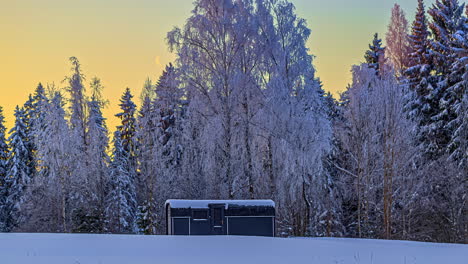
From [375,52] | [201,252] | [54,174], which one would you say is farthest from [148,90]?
[201,252]

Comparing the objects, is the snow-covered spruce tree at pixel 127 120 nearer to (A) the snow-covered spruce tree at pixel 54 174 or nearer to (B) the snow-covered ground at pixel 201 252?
(A) the snow-covered spruce tree at pixel 54 174

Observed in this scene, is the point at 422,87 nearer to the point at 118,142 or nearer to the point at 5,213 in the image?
the point at 118,142

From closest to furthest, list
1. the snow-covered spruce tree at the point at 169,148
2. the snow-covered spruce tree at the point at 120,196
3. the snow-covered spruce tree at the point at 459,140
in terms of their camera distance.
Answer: the snow-covered spruce tree at the point at 459,140 < the snow-covered spruce tree at the point at 169,148 < the snow-covered spruce tree at the point at 120,196

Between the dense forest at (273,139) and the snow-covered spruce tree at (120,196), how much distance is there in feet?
0.37

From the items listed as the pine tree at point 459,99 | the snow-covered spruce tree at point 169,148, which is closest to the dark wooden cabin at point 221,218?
the snow-covered spruce tree at point 169,148

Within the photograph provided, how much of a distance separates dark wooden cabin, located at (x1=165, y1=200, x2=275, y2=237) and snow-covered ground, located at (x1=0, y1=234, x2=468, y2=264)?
15.1 ft

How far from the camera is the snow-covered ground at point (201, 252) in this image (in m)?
9.16

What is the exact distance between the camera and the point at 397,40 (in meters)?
36.2

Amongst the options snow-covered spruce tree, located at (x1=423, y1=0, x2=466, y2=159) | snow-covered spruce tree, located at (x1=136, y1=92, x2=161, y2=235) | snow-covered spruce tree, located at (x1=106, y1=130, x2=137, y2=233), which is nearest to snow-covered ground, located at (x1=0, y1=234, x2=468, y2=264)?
snow-covered spruce tree, located at (x1=136, y1=92, x2=161, y2=235)

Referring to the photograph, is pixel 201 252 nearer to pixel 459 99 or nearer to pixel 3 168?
pixel 459 99

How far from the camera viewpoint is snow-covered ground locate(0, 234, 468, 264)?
9164 millimetres

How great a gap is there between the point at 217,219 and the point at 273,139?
5421mm

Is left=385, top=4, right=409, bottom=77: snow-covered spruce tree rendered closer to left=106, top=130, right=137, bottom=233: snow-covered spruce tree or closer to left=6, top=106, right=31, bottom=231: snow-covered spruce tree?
left=106, top=130, right=137, bottom=233: snow-covered spruce tree

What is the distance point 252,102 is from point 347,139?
26.9 feet
